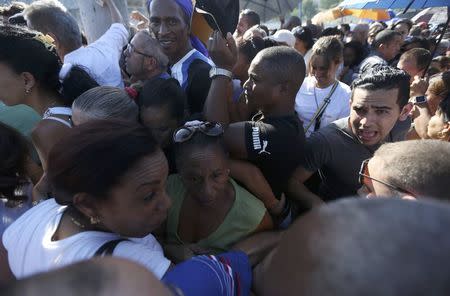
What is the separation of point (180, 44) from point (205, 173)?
56.8 inches

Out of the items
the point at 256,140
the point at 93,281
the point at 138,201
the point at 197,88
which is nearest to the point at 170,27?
the point at 197,88

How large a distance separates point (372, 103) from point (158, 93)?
129 centimetres

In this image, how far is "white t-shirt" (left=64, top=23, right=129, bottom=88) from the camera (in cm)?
285

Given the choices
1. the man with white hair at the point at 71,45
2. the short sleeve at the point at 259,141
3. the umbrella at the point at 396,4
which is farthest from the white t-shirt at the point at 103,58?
the umbrella at the point at 396,4

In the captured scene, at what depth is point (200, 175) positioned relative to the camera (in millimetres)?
1831

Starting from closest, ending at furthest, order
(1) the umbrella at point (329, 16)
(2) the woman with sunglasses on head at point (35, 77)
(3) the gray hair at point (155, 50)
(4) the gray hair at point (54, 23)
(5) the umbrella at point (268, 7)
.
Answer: (2) the woman with sunglasses on head at point (35, 77) → (3) the gray hair at point (155, 50) → (4) the gray hair at point (54, 23) → (5) the umbrella at point (268, 7) → (1) the umbrella at point (329, 16)

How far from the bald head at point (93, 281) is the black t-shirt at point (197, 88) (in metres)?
2.04

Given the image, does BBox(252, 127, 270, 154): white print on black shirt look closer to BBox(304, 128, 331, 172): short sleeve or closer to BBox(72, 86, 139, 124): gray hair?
BBox(304, 128, 331, 172): short sleeve

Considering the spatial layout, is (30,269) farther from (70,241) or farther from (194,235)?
(194,235)

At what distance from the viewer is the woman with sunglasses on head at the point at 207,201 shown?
1759 mm

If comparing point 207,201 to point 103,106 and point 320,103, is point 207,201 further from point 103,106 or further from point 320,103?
point 320,103

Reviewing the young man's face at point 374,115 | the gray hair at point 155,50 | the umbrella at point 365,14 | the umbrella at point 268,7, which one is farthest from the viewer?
the umbrella at point 268,7

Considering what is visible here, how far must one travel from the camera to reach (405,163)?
1.34m

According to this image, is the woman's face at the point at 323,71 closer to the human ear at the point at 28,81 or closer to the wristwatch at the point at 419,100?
the wristwatch at the point at 419,100
